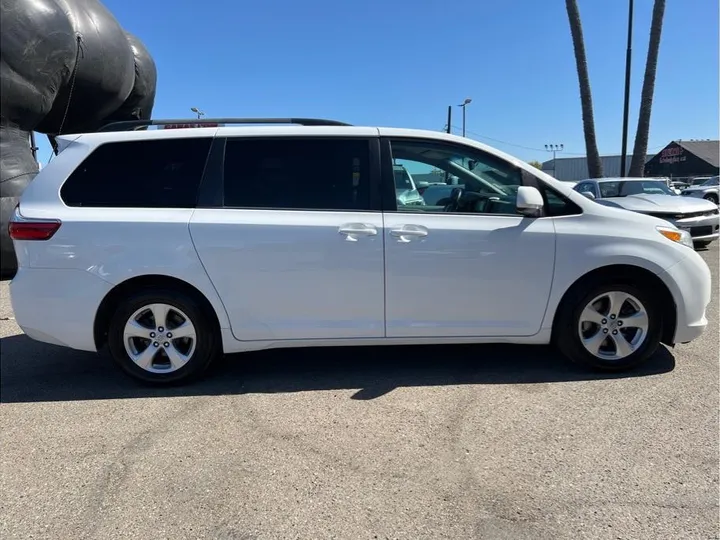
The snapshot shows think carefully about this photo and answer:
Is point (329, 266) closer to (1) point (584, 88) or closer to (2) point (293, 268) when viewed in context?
(2) point (293, 268)

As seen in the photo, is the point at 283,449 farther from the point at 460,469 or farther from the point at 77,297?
the point at 77,297

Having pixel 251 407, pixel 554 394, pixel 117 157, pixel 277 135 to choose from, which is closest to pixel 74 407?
pixel 251 407

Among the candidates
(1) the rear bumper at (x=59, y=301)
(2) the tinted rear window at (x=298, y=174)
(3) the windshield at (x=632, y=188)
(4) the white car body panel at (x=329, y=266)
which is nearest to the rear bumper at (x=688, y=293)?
(4) the white car body panel at (x=329, y=266)

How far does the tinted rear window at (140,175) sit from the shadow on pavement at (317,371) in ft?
4.48

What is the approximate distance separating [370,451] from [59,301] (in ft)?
8.03

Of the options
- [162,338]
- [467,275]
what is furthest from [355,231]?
[162,338]

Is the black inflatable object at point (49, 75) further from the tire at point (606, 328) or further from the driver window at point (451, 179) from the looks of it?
the tire at point (606, 328)

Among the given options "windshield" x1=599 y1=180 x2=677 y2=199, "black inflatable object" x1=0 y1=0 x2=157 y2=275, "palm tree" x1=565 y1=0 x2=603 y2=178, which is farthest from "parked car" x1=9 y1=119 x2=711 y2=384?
"palm tree" x1=565 y1=0 x2=603 y2=178

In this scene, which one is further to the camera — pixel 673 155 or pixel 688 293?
pixel 673 155

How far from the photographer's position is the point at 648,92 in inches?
715

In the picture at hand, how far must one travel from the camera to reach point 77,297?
361 centimetres

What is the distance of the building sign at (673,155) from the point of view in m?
55.3

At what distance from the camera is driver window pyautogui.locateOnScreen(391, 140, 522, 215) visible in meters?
3.76

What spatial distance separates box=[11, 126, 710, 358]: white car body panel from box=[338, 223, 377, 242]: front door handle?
1.1 inches
